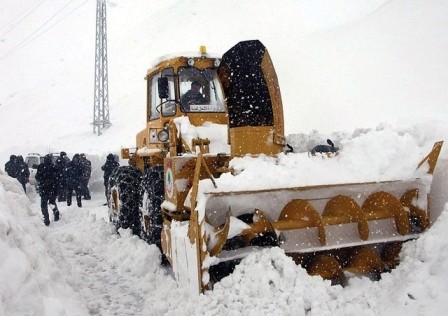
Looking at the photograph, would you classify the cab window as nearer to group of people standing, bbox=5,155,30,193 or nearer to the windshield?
the windshield

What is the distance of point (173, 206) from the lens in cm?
467

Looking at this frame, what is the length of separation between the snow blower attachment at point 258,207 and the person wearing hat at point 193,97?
1.66 ft

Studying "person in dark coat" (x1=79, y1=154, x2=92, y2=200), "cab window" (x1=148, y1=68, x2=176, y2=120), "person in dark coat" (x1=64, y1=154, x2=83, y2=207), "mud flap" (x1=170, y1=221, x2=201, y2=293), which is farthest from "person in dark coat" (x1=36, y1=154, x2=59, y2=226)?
"mud flap" (x1=170, y1=221, x2=201, y2=293)

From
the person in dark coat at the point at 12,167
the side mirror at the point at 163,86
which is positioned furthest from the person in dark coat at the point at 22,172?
the side mirror at the point at 163,86

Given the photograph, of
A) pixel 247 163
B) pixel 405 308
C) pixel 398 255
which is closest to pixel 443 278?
pixel 405 308

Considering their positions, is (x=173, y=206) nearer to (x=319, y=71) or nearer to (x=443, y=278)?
(x=443, y=278)

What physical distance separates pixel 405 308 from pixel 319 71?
2984cm

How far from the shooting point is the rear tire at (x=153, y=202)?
5590 mm

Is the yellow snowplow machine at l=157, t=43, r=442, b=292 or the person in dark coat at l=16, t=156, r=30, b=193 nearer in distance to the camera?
the yellow snowplow machine at l=157, t=43, r=442, b=292

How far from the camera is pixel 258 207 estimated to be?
429cm

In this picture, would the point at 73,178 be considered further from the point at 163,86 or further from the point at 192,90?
the point at 163,86

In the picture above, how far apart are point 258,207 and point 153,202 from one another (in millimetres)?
1819

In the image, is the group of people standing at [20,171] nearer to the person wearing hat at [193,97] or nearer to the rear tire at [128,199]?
the rear tire at [128,199]

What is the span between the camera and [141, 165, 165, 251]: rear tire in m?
5.59
